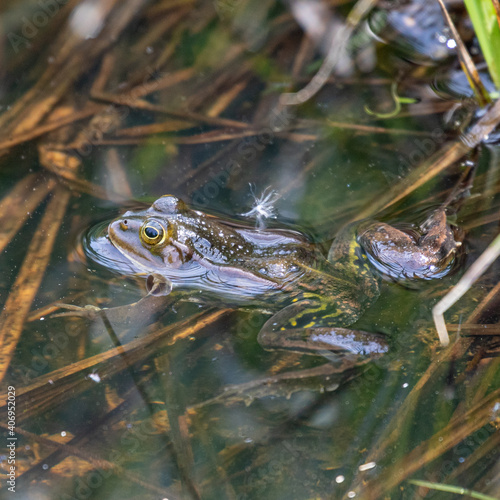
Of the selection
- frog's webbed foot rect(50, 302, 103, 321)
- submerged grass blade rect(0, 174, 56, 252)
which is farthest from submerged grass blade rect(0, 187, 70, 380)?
frog's webbed foot rect(50, 302, 103, 321)

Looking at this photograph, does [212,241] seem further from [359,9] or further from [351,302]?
[359,9]

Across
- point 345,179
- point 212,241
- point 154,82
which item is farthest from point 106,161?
point 345,179

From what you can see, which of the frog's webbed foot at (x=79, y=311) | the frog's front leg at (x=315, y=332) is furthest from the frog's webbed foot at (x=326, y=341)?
the frog's webbed foot at (x=79, y=311)

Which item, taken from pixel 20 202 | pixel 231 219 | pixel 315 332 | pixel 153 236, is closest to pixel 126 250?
pixel 153 236

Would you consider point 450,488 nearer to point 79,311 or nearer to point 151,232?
point 151,232

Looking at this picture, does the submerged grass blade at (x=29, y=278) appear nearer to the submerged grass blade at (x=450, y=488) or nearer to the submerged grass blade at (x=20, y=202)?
the submerged grass blade at (x=20, y=202)
